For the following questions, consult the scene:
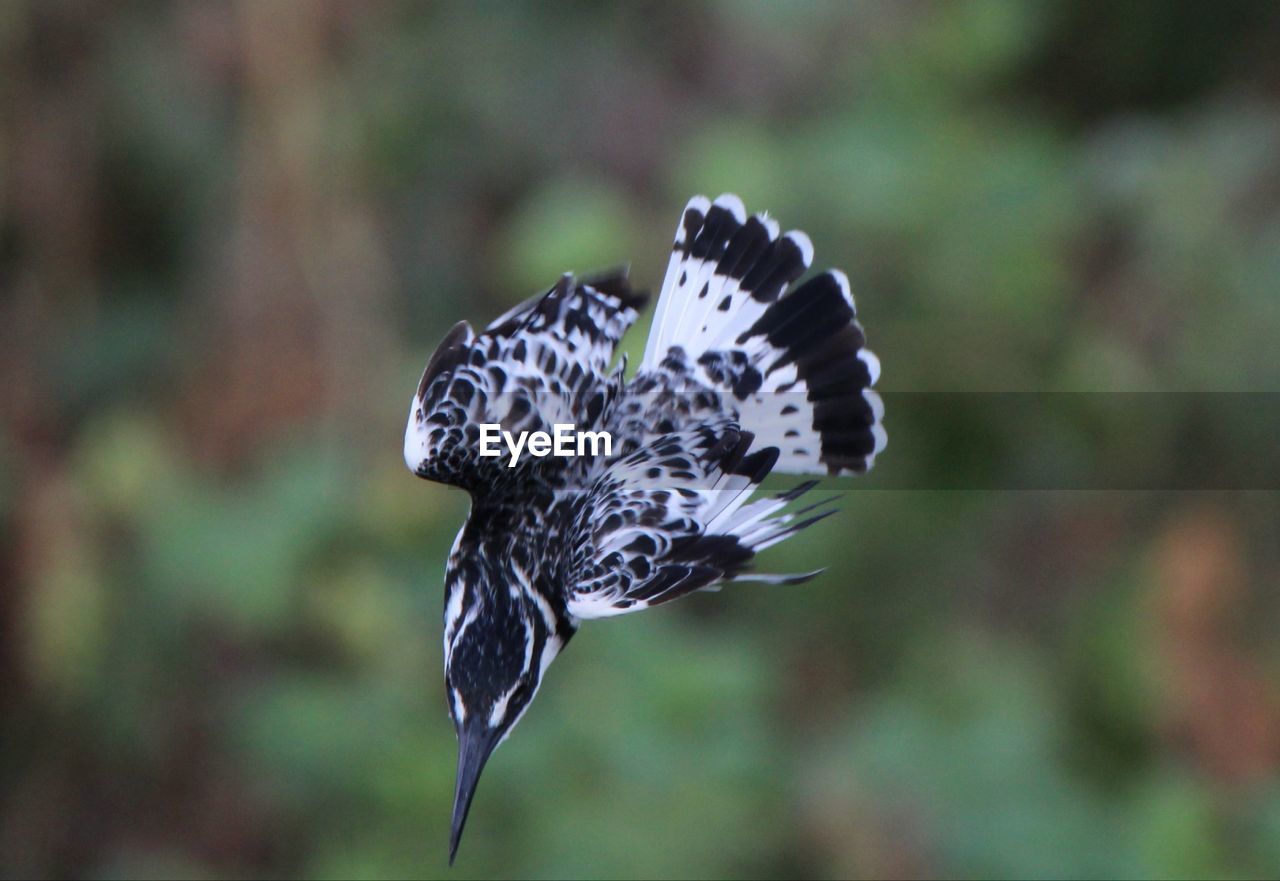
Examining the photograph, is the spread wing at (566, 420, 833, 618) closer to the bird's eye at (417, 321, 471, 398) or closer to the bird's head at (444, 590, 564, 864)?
the bird's head at (444, 590, 564, 864)

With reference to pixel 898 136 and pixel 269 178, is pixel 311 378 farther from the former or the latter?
pixel 898 136

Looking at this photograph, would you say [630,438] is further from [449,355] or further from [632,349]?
[632,349]

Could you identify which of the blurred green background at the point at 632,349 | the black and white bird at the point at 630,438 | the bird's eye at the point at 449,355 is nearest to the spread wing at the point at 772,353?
the black and white bird at the point at 630,438

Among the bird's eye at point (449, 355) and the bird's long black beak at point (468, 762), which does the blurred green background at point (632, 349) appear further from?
the bird's long black beak at point (468, 762)

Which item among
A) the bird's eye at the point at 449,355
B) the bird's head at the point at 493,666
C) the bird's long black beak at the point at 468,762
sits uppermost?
the bird's eye at the point at 449,355

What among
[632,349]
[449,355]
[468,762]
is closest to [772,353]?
[449,355]

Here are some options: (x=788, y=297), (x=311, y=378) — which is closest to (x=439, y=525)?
(x=311, y=378)

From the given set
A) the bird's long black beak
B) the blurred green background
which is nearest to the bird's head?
the bird's long black beak
